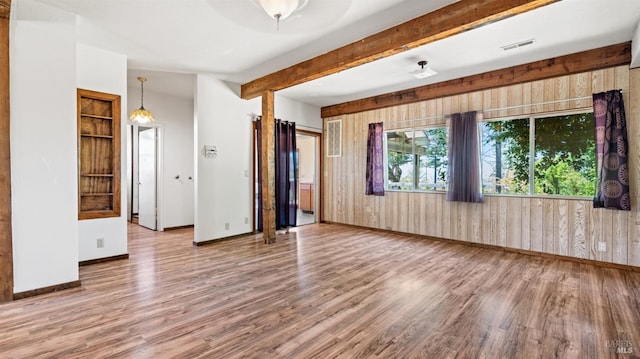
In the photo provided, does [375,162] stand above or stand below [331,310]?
above

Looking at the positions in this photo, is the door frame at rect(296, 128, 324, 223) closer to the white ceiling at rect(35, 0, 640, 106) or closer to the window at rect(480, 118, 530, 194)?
the white ceiling at rect(35, 0, 640, 106)

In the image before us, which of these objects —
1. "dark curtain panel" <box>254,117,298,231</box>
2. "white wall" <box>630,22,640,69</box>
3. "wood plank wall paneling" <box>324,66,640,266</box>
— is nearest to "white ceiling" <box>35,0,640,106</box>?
"white wall" <box>630,22,640,69</box>

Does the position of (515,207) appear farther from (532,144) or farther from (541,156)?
(532,144)

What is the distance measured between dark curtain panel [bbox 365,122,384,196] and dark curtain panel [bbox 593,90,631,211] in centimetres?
312

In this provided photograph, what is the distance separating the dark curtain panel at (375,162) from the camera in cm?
586

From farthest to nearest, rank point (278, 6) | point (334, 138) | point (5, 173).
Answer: point (334, 138)
point (5, 173)
point (278, 6)

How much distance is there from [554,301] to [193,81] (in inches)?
220

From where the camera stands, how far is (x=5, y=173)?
8.39 feet

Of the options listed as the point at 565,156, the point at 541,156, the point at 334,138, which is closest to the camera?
the point at 565,156

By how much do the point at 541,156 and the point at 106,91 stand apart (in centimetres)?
593

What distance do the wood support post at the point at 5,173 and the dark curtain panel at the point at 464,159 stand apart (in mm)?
5371

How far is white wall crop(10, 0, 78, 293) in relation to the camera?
2668mm

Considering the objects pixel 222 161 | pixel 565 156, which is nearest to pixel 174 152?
pixel 222 161

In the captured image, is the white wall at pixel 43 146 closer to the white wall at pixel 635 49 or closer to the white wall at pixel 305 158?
the white wall at pixel 635 49
